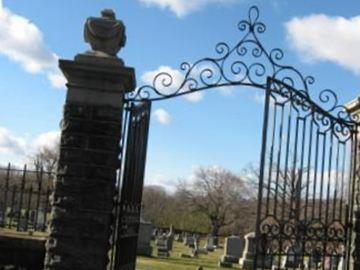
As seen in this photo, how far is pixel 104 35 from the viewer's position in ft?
25.6

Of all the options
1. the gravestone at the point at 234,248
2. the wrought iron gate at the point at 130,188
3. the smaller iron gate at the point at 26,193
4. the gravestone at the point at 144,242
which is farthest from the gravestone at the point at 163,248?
the wrought iron gate at the point at 130,188

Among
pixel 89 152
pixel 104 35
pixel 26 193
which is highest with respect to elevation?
pixel 104 35

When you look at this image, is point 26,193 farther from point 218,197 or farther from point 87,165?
point 218,197

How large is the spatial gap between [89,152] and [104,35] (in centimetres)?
145

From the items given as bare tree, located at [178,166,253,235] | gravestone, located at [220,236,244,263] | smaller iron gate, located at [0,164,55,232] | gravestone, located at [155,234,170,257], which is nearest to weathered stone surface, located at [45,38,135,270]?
smaller iron gate, located at [0,164,55,232]

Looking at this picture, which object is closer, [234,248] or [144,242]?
[144,242]

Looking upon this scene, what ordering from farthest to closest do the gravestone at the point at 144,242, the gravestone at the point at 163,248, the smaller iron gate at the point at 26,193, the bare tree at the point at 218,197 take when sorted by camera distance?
the bare tree at the point at 218,197, the gravestone at the point at 163,248, the gravestone at the point at 144,242, the smaller iron gate at the point at 26,193

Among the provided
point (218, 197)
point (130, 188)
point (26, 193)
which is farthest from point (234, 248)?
point (218, 197)

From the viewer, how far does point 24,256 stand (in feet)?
29.0

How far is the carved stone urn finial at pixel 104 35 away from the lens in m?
7.78

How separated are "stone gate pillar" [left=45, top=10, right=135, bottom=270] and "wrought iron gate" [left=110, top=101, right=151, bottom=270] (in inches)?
8.3

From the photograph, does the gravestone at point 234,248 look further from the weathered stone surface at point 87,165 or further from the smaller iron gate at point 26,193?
the weathered stone surface at point 87,165

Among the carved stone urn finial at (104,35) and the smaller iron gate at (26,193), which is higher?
the carved stone urn finial at (104,35)

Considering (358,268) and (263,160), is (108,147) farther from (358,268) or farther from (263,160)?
(358,268)
